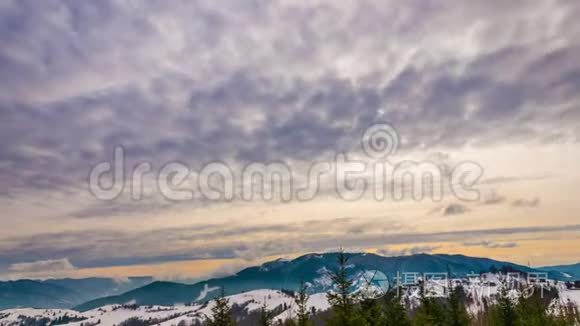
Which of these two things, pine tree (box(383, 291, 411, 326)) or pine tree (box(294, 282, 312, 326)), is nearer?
pine tree (box(294, 282, 312, 326))

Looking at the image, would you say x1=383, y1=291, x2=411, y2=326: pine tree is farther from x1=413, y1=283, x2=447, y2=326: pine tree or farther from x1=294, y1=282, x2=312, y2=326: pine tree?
x1=294, y1=282, x2=312, y2=326: pine tree

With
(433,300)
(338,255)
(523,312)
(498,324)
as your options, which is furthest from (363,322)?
(523,312)

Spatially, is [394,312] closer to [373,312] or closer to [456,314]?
[373,312]

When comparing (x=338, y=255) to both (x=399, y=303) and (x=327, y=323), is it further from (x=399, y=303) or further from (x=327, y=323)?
(x=399, y=303)

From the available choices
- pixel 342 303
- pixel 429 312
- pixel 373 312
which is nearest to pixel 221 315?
pixel 342 303

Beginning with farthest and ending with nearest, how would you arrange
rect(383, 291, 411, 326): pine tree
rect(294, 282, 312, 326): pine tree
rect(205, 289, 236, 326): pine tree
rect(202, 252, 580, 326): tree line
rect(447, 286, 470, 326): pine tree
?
rect(447, 286, 470, 326): pine tree < rect(383, 291, 411, 326): pine tree < rect(294, 282, 312, 326): pine tree < rect(205, 289, 236, 326): pine tree < rect(202, 252, 580, 326): tree line

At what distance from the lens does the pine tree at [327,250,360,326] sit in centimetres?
3900

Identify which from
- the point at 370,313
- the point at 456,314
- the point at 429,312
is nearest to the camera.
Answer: the point at 370,313

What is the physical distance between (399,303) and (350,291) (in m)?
13.3

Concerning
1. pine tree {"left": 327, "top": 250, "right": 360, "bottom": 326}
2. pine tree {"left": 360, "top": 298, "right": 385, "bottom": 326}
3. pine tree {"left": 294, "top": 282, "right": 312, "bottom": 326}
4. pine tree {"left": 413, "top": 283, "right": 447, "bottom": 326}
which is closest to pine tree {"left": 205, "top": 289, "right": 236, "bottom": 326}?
pine tree {"left": 294, "top": 282, "right": 312, "bottom": 326}

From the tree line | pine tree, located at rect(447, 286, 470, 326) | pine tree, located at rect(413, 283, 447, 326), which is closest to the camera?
the tree line

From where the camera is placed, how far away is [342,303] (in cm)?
4028

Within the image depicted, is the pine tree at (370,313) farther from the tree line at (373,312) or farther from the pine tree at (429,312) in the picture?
the pine tree at (429,312)

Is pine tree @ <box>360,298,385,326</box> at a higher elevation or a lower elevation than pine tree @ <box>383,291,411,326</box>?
higher
